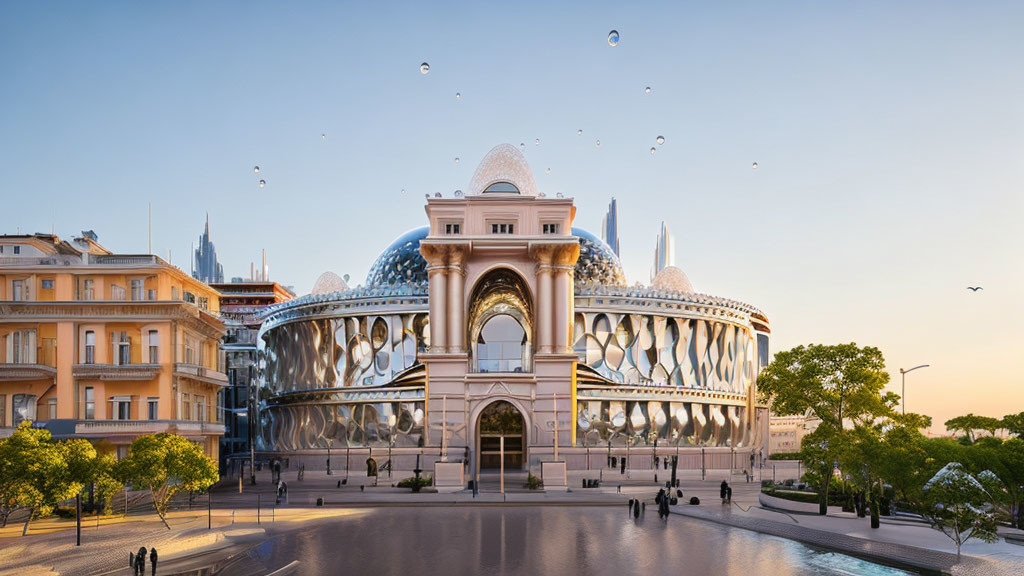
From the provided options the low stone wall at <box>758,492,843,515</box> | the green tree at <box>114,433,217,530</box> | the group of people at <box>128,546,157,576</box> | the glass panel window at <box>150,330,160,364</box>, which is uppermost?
the glass panel window at <box>150,330,160,364</box>

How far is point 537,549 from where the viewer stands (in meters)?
29.5

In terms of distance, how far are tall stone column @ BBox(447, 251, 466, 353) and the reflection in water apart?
23.5 metres

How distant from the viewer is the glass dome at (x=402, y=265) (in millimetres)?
90375

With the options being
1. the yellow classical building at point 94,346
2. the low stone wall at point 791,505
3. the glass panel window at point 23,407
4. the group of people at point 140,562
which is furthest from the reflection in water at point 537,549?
the glass panel window at point 23,407

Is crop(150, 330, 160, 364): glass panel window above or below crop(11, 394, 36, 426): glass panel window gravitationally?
above

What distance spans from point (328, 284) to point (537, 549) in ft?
229

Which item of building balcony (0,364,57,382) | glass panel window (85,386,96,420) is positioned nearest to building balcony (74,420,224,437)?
glass panel window (85,386,96,420)

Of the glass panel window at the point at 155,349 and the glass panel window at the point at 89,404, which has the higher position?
the glass panel window at the point at 155,349

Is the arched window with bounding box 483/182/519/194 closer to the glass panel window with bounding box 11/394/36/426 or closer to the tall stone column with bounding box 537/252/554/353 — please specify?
the tall stone column with bounding box 537/252/554/353

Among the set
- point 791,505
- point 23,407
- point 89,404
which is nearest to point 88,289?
point 89,404

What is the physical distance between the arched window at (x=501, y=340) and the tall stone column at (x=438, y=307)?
18.4 meters

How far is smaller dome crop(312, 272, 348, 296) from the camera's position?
95.1 metres

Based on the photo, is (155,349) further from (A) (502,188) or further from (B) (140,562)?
(B) (140,562)

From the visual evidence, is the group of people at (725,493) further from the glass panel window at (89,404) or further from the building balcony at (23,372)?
the building balcony at (23,372)
